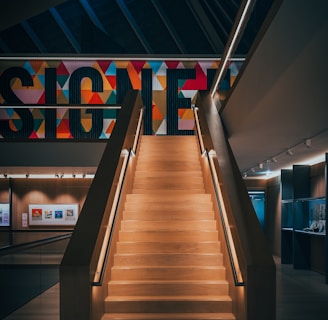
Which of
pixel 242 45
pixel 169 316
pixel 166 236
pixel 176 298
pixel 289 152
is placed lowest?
pixel 169 316

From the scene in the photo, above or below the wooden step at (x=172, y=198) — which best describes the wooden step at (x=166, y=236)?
below

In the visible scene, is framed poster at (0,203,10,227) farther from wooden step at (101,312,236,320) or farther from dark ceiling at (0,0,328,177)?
wooden step at (101,312,236,320)

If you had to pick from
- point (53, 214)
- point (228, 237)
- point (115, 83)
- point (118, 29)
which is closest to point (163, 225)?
point (228, 237)

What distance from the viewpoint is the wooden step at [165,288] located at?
6.73 meters

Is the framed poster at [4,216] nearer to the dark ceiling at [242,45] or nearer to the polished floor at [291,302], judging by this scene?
the dark ceiling at [242,45]

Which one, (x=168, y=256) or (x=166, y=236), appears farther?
(x=166, y=236)

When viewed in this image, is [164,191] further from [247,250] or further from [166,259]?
[247,250]

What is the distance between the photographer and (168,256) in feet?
24.0

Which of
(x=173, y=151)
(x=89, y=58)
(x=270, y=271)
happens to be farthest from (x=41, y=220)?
(x=270, y=271)

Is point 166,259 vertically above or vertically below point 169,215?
below

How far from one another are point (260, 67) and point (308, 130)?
2.99m

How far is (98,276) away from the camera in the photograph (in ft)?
18.3

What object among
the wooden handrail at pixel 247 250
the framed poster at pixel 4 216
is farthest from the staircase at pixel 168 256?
the framed poster at pixel 4 216

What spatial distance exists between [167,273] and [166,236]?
84 cm
